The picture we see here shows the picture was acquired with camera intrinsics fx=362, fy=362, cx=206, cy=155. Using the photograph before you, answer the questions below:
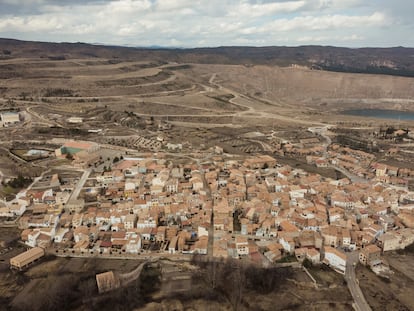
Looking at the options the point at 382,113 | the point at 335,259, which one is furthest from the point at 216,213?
the point at 382,113

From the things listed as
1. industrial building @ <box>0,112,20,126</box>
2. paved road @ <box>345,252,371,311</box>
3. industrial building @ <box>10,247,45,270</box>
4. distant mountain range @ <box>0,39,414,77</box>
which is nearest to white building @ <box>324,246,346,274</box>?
paved road @ <box>345,252,371,311</box>

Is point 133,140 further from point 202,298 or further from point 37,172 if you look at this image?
point 202,298

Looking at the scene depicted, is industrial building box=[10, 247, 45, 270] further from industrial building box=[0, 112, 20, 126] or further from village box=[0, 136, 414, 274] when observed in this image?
industrial building box=[0, 112, 20, 126]

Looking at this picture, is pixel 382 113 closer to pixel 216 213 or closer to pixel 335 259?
pixel 216 213

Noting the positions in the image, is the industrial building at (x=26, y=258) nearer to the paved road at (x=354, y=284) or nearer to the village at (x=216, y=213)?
the village at (x=216, y=213)

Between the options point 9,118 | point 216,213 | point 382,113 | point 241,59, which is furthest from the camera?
point 241,59

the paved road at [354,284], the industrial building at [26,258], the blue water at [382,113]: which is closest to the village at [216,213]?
the industrial building at [26,258]

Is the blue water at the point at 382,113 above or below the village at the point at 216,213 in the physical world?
above
